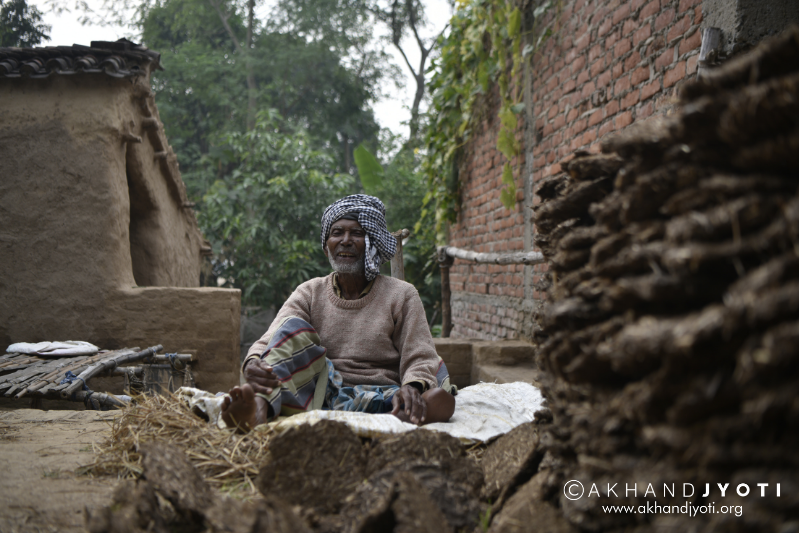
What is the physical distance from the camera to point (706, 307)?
3.07 feet

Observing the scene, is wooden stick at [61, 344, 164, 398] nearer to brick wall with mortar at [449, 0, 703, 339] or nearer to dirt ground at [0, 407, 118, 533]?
dirt ground at [0, 407, 118, 533]

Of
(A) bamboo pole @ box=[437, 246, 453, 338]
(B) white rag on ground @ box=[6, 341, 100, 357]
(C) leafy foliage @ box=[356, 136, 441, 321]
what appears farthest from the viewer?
(C) leafy foliage @ box=[356, 136, 441, 321]

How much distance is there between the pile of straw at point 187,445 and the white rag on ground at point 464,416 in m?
0.08

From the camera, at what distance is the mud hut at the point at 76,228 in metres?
4.01

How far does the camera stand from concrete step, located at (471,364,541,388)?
355 cm

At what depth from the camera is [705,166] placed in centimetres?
104

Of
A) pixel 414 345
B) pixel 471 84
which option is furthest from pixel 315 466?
pixel 471 84

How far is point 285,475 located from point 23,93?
157 inches

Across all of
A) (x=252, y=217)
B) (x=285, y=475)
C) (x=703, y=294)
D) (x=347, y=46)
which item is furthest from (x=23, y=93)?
(x=347, y=46)

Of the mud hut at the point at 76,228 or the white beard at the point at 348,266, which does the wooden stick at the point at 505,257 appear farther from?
the mud hut at the point at 76,228

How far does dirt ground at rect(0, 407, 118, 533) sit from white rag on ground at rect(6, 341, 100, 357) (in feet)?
2.88

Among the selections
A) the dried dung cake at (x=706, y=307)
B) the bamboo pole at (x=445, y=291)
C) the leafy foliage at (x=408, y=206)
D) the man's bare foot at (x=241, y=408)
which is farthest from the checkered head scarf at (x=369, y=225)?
the leafy foliage at (x=408, y=206)

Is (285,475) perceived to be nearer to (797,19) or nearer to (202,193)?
(797,19)

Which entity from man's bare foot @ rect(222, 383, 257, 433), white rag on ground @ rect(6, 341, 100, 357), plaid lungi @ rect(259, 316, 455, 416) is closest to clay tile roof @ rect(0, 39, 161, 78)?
white rag on ground @ rect(6, 341, 100, 357)
